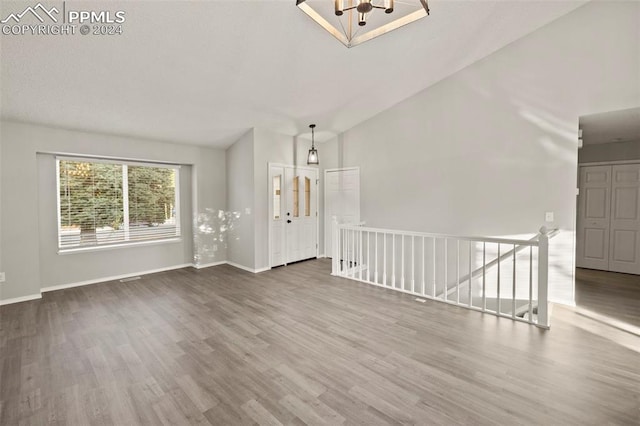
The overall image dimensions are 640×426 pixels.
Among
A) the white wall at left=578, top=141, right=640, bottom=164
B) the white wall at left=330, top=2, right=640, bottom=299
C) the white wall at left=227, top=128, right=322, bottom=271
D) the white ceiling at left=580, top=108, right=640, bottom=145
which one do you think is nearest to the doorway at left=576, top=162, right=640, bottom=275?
the white wall at left=578, top=141, right=640, bottom=164

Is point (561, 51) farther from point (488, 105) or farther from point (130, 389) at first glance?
point (130, 389)

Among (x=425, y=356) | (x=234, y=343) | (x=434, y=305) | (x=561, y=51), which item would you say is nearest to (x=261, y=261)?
(x=234, y=343)

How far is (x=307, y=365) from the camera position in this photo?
2.38 m

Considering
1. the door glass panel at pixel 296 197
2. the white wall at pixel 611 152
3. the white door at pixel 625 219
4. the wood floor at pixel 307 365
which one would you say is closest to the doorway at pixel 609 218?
the white door at pixel 625 219

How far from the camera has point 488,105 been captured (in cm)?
434

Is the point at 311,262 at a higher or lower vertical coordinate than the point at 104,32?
lower

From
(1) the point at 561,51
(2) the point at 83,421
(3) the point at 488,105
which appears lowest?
(2) the point at 83,421

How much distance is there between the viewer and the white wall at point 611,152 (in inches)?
201

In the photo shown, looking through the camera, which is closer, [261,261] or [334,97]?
[334,97]

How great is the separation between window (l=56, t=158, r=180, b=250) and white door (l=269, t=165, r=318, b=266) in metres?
1.99

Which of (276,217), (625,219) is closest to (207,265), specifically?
(276,217)

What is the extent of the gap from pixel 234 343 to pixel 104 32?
318 centimetres

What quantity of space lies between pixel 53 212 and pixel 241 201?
112 inches

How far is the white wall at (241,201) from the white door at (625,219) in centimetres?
667
